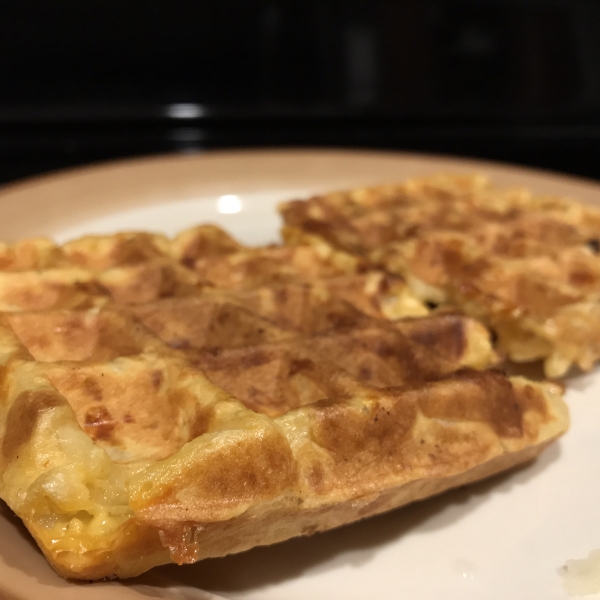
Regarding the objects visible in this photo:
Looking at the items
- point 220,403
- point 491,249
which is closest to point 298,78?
point 491,249

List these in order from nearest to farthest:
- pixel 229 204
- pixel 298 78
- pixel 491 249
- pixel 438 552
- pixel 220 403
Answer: pixel 220 403 < pixel 438 552 < pixel 491 249 < pixel 229 204 < pixel 298 78

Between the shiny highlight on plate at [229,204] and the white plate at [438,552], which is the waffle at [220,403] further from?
the shiny highlight on plate at [229,204]

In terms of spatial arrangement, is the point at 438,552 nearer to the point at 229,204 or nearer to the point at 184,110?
the point at 229,204

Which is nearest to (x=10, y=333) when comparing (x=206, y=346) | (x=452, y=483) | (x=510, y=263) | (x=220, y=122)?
(x=206, y=346)

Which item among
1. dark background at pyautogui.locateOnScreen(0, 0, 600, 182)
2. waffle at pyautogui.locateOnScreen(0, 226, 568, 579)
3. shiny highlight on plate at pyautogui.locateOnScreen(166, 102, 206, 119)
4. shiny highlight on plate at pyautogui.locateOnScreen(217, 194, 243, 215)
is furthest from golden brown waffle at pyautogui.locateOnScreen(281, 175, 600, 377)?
shiny highlight on plate at pyautogui.locateOnScreen(166, 102, 206, 119)

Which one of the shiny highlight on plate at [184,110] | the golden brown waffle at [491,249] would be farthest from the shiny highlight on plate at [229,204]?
the shiny highlight on plate at [184,110]

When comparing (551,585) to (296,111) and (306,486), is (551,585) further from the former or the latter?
(296,111)

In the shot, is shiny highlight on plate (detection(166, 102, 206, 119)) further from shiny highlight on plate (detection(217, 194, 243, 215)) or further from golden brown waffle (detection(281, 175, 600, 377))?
golden brown waffle (detection(281, 175, 600, 377))
